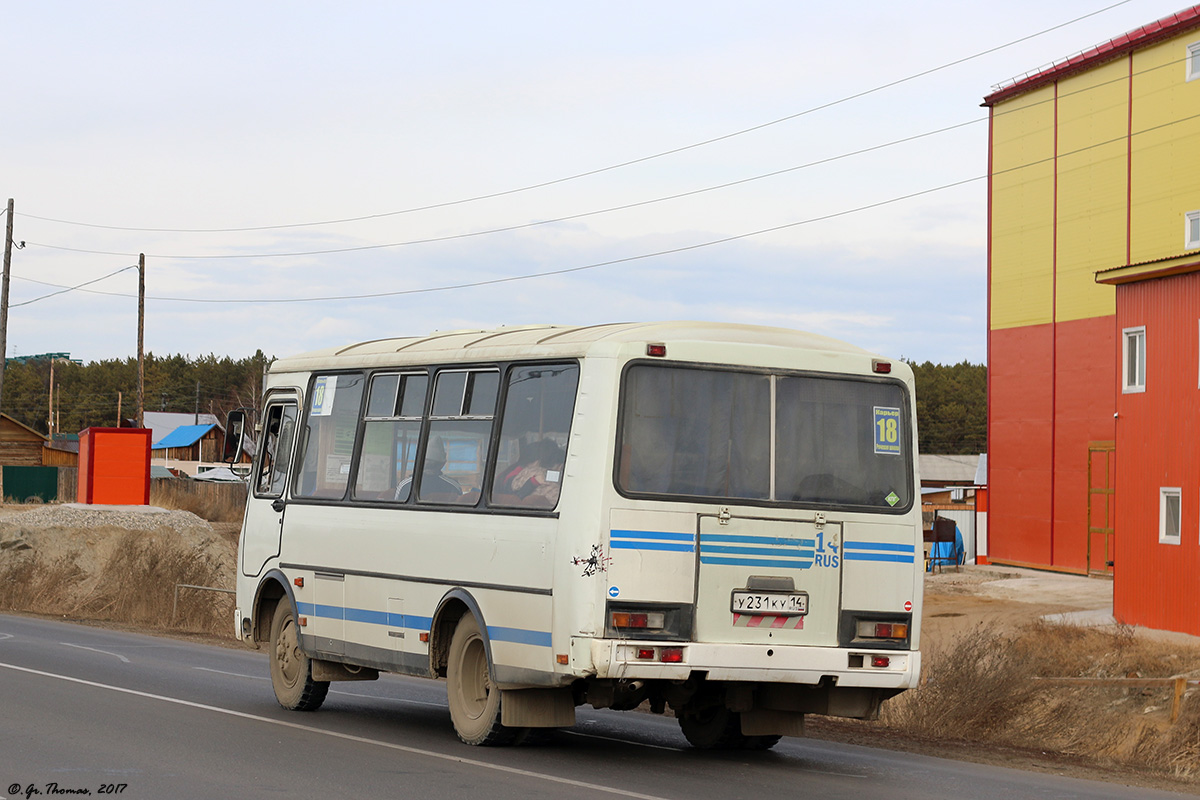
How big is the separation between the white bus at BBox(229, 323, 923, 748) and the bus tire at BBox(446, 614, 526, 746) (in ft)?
0.06

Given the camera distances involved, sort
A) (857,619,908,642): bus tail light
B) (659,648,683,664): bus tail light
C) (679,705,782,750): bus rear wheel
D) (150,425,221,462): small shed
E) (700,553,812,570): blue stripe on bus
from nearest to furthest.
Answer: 1. (659,648,683,664): bus tail light
2. (700,553,812,570): blue stripe on bus
3. (857,619,908,642): bus tail light
4. (679,705,782,750): bus rear wheel
5. (150,425,221,462): small shed

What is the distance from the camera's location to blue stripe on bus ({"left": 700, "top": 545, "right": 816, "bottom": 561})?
11023 mm

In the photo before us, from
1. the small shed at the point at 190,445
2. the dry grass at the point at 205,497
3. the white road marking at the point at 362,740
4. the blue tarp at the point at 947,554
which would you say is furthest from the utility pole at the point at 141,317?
the small shed at the point at 190,445

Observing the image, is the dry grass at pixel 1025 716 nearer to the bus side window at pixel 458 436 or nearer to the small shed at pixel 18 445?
the bus side window at pixel 458 436

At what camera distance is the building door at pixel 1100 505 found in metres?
47.0

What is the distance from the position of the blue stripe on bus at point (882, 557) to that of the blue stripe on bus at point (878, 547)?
37 mm

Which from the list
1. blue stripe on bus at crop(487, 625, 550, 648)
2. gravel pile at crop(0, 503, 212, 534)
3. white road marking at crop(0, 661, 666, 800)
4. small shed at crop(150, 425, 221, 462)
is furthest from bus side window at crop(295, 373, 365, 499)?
small shed at crop(150, 425, 221, 462)

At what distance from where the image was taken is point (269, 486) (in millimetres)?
15281

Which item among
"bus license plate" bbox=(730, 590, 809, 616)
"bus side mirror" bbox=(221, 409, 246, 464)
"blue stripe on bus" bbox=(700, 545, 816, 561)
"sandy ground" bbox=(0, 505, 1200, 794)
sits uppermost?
"bus side mirror" bbox=(221, 409, 246, 464)

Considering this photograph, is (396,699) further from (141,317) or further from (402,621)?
(141,317)

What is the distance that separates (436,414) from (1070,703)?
758 cm

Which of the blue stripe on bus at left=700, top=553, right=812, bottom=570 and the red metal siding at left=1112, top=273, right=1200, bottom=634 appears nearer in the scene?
the blue stripe on bus at left=700, top=553, right=812, bottom=570

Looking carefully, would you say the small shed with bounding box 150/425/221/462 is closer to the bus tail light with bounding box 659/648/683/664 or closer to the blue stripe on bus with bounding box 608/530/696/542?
the blue stripe on bus with bounding box 608/530/696/542

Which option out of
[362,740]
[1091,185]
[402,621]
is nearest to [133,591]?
[402,621]
